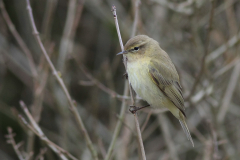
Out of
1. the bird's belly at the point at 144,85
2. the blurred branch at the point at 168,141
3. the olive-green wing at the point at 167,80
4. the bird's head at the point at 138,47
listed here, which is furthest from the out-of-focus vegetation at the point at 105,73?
the bird's head at the point at 138,47

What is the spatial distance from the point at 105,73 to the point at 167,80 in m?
1.94

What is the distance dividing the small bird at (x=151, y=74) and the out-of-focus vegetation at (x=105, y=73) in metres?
1.12

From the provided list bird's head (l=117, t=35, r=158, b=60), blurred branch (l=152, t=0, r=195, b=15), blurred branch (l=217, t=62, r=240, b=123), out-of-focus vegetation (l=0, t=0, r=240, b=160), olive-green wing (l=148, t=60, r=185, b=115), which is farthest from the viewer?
blurred branch (l=217, t=62, r=240, b=123)

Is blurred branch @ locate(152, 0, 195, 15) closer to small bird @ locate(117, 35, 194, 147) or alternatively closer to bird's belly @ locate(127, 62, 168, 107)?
small bird @ locate(117, 35, 194, 147)

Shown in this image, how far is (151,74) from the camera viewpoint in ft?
12.8

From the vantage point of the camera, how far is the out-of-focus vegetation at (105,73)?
5543 millimetres

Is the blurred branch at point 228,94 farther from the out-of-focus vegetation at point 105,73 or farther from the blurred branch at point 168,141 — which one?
the blurred branch at point 168,141

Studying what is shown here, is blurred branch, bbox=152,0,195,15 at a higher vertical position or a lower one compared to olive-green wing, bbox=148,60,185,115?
higher

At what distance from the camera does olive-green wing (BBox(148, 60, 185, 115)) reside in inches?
154

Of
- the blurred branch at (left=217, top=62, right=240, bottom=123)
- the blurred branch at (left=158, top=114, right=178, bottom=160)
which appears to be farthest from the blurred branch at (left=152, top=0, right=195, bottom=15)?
the blurred branch at (left=158, top=114, right=178, bottom=160)

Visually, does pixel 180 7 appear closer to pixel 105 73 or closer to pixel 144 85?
pixel 105 73

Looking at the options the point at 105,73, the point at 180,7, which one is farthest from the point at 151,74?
the point at 105,73

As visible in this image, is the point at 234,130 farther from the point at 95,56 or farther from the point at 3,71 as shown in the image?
the point at 3,71

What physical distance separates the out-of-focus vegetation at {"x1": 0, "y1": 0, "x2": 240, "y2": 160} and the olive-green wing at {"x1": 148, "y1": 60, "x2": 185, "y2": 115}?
106 centimetres
